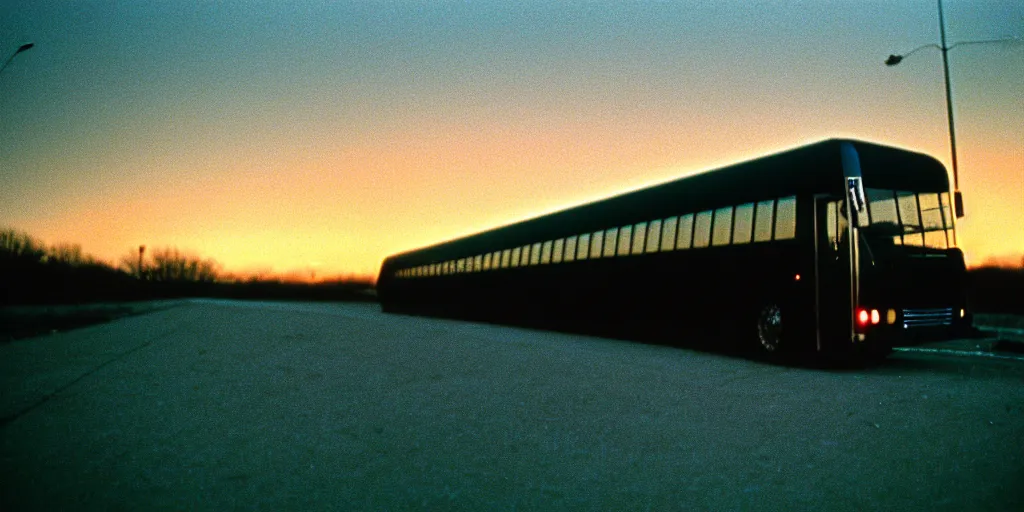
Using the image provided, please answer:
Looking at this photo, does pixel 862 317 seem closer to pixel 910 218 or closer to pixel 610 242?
pixel 910 218

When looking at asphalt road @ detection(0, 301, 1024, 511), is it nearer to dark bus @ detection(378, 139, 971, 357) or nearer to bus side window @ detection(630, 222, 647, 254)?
dark bus @ detection(378, 139, 971, 357)

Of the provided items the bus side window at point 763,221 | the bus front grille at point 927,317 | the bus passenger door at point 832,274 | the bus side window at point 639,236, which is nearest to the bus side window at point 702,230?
the bus side window at point 763,221

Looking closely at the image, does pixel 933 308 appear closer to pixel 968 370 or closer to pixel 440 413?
pixel 968 370

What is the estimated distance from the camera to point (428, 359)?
12406 millimetres

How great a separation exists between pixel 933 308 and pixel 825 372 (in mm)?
2052

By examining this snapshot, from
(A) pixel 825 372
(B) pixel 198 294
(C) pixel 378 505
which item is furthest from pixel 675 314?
(B) pixel 198 294

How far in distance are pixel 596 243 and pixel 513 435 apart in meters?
12.8

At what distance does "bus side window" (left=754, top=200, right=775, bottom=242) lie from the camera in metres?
12.4

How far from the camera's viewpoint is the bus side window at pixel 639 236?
16.8m

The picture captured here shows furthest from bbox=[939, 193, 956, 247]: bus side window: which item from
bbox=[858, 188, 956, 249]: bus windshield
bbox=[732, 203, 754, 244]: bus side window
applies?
bbox=[732, 203, 754, 244]: bus side window

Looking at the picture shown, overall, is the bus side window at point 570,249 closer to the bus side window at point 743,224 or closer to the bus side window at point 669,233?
the bus side window at point 669,233

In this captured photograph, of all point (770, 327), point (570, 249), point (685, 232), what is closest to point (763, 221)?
point (770, 327)

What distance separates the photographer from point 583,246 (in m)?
19.9

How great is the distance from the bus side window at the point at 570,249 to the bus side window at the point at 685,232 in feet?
17.5
